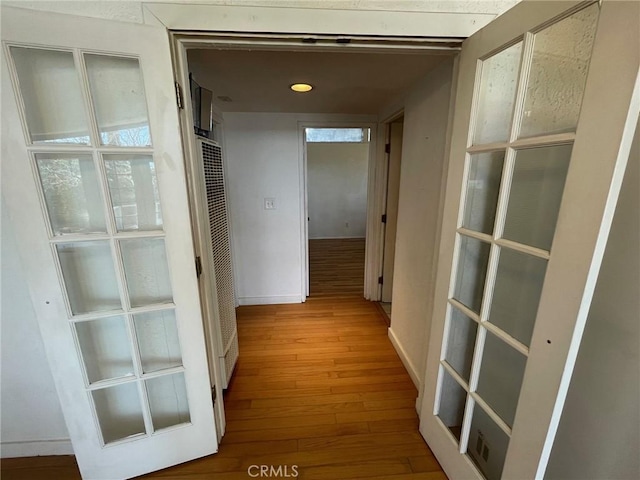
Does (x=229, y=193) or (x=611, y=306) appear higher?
(x=229, y=193)

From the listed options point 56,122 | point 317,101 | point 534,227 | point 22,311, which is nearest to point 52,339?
point 22,311

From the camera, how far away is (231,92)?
206 centimetres

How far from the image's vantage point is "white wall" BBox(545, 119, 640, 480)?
0.74m

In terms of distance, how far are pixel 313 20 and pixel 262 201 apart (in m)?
2.05

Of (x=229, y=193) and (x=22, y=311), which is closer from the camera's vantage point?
(x=22, y=311)

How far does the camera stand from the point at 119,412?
4.34 feet

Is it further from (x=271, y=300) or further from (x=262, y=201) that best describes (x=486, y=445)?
(x=262, y=201)

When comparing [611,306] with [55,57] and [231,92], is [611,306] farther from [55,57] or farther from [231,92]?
[231,92]

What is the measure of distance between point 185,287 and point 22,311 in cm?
80

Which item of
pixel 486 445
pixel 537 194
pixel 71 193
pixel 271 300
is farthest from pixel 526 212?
pixel 271 300

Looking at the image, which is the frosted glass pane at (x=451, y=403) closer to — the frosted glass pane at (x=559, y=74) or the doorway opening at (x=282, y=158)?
the doorway opening at (x=282, y=158)

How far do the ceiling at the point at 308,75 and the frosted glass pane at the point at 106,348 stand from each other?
4.70ft

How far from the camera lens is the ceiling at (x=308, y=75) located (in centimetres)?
142

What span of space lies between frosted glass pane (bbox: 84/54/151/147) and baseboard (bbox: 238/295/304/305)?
2.37 meters
